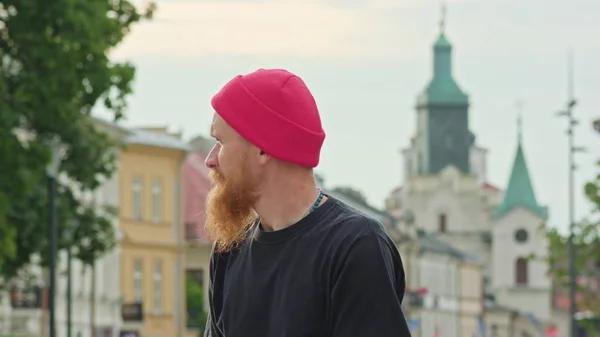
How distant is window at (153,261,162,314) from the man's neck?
257ft

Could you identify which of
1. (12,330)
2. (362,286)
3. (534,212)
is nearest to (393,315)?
(362,286)

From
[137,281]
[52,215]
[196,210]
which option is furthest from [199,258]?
[52,215]

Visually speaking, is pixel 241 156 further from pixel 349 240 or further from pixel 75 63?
pixel 75 63

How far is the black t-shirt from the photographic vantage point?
520 cm

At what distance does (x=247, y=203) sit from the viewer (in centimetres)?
551

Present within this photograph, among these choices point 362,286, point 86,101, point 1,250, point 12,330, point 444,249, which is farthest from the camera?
point 444,249

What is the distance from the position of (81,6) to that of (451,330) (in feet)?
388

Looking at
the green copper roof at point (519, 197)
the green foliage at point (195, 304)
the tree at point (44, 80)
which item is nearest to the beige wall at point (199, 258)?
the green foliage at point (195, 304)

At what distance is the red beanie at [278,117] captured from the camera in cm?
539

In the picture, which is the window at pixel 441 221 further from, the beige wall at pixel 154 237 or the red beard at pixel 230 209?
the red beard at pixel 230 209

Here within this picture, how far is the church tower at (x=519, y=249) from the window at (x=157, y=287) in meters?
100.0

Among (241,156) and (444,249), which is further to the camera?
(444,249)

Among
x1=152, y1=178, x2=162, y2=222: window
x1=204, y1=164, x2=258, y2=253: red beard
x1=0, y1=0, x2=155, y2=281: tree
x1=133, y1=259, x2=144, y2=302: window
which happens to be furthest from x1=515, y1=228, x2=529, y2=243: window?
x1=204, y1=164, x2=258, y2=253: red beard

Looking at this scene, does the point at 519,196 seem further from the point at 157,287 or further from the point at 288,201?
the point at 288,201
